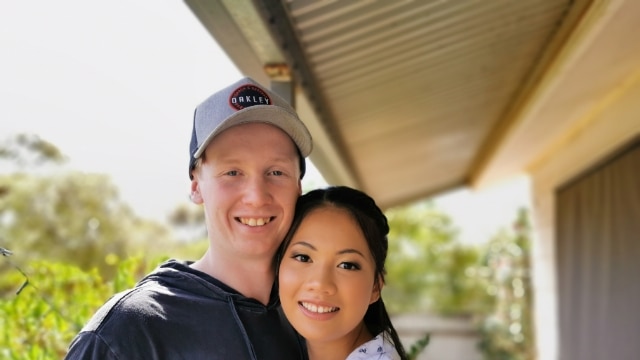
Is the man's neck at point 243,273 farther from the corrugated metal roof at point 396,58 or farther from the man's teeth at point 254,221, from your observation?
the corrugated metal roof at point 396,58

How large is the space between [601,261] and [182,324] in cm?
471

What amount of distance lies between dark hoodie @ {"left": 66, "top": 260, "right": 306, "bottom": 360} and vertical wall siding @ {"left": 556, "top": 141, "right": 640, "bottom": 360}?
3.69m

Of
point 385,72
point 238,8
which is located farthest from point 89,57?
point 238,8

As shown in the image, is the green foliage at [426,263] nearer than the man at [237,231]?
No

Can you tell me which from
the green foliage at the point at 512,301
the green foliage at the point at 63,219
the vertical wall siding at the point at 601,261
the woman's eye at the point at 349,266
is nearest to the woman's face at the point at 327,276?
the woman's eye at the point at 349,266

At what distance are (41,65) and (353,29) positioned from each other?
17.6 metres

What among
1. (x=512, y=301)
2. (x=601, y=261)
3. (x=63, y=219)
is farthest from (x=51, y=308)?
(x=63, y=219)

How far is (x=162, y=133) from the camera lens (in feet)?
71.3

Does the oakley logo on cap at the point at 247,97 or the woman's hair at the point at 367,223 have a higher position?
the oakley logo on cap at the point at 247,97

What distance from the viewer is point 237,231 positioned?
2.05 meters

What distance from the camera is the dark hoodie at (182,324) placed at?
1737 millimetres

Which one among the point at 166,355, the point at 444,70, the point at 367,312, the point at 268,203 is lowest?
the point at 166,355

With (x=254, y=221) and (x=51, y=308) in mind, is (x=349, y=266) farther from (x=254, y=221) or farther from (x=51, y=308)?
(x=51, y=308)

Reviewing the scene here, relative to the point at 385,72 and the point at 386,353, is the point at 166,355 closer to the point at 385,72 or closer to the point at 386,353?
the point at 386,353
